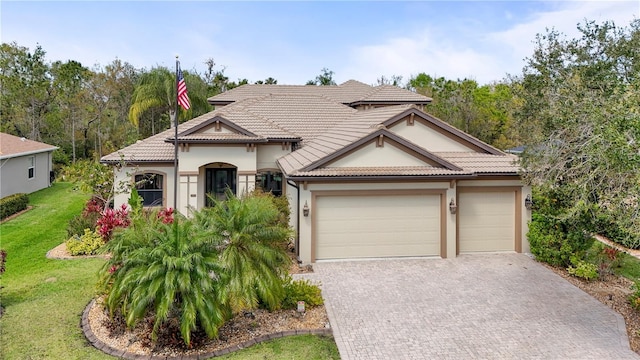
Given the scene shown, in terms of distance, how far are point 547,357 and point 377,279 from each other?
502 cm

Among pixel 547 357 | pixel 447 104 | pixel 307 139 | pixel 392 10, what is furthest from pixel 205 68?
pixel 547 357

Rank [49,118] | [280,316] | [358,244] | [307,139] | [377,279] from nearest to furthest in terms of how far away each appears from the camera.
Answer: [280,316], [377,279], [358,244], [307,139], [49,118]

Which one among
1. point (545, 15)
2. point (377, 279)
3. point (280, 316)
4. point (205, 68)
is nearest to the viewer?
point (280, 316)

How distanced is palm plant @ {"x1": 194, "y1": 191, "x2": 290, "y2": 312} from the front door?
34.0ft

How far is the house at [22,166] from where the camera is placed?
23.0m

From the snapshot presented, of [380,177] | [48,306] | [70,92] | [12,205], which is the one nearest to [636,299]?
[380,177]

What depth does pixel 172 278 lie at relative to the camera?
777cm

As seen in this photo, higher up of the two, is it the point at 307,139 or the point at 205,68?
the point at 205,68

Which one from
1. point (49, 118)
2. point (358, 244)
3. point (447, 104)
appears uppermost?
point (447, 104)

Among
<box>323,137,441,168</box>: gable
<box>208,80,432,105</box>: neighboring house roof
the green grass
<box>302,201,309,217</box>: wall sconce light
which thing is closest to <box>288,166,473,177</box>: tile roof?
<box>323,137,441,168</box>: gable

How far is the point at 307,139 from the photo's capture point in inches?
814

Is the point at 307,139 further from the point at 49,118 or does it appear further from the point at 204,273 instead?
the point at 49,118

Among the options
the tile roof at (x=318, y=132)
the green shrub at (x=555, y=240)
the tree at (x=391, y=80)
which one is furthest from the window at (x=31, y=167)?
the tree at (x=391, y=80)

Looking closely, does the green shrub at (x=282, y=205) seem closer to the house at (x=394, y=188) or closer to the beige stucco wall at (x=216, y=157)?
the house at (x=394, y=188)
